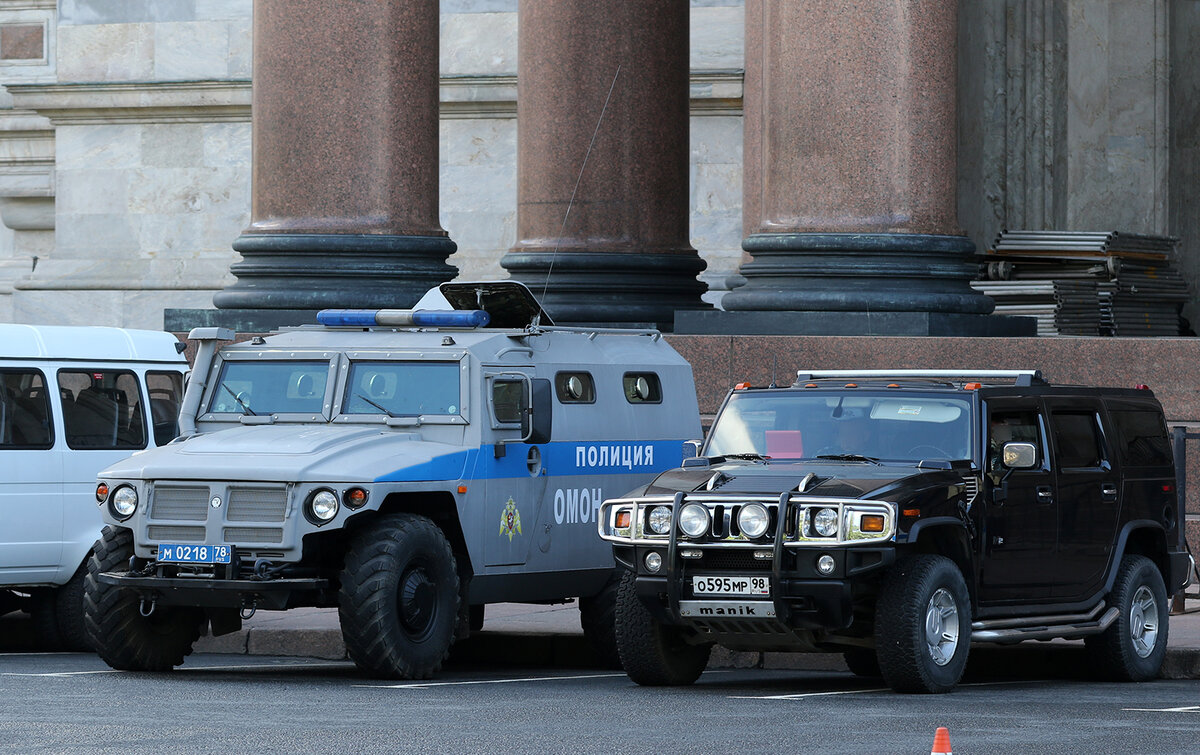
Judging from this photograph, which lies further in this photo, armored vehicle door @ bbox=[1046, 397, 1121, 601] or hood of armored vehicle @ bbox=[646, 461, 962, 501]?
armored vehicle door @ bbox=[1046, 397, 1121, 601]

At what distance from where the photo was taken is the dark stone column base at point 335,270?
18766 millimetres

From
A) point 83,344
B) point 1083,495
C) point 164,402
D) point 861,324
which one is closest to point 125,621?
point 83,344

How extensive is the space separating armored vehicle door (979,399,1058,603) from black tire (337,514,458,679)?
2.96 m

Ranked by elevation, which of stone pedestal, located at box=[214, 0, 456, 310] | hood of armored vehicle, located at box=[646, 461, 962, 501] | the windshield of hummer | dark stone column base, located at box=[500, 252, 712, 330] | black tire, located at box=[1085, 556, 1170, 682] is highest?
stone pedestal, located at box=[214, 0, 456, 310]

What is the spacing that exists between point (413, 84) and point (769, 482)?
25.9 ft

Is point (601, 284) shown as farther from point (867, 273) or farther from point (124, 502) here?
point (124, 502)

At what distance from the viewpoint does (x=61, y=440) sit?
1493 cm

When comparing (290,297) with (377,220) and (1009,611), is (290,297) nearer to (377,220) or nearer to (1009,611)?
(377,220)

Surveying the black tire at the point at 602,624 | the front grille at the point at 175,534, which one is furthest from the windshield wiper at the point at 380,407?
the black tire at the point at 602,624

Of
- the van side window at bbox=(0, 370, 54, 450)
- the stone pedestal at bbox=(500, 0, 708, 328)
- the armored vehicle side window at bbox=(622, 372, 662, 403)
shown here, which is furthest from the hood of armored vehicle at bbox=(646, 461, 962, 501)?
the stone pedestal at bbox=(500, 0, 708, 328)

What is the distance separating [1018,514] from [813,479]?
4.56 feet

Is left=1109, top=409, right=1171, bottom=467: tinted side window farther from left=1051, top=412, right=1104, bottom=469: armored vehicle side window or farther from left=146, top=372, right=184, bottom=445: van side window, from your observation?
left=146, top=372, right=184, bottom=445: van side window

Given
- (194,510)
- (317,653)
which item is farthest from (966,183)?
(194,510)

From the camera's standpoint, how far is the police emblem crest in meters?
13.3
